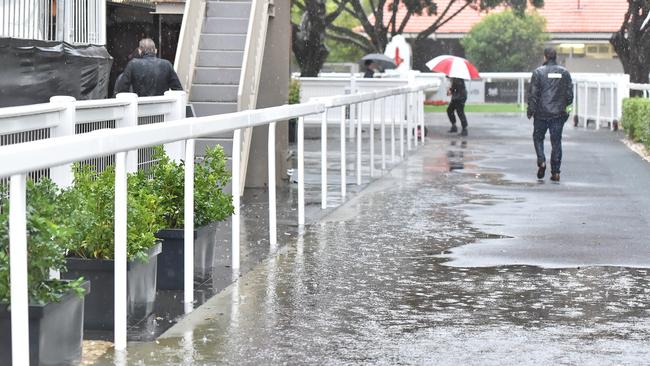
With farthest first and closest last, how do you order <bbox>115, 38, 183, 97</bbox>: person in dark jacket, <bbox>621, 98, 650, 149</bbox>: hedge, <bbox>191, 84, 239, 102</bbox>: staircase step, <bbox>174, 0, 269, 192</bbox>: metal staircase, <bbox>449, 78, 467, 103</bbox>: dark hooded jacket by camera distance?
<bbox>449, 78, 467, 103</bbox>: dark hooded jacket < <bbox>621, 98, 650, 149</bbox>: hedge < <bbox>191, 84, 239, 102</bbox>: staircase step < <bbox>174, 0, 269, 192</bbox>: metal staircase < <bbox>115, 38, 183, 97</bbox>: person in dark jacket

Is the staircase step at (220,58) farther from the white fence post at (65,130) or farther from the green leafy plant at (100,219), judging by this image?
the green leafy plant at (100,219)

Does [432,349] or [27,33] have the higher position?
[27,33]

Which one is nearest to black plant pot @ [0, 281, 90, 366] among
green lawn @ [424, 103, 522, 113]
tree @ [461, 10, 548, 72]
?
green lawn @ [424, 103, 522, 113]

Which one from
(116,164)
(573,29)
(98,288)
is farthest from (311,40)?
(116,164)

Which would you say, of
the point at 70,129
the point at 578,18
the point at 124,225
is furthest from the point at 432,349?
the point at 578,18

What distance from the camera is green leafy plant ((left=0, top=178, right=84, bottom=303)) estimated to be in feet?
19.7

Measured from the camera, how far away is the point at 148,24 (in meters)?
20.2

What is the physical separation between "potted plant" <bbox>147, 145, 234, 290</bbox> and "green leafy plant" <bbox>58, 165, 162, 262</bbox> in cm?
71

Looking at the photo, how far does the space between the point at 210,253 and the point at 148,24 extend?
11.1m

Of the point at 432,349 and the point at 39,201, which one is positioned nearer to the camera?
the point at 39,201

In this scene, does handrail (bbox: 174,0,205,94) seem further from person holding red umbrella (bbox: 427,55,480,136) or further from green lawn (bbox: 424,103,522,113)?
green lawn (bbox: 424,103,522,113)

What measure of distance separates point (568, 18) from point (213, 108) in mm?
44552

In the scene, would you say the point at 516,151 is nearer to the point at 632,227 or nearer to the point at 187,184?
the point at 632,227

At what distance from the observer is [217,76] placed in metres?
17.3
